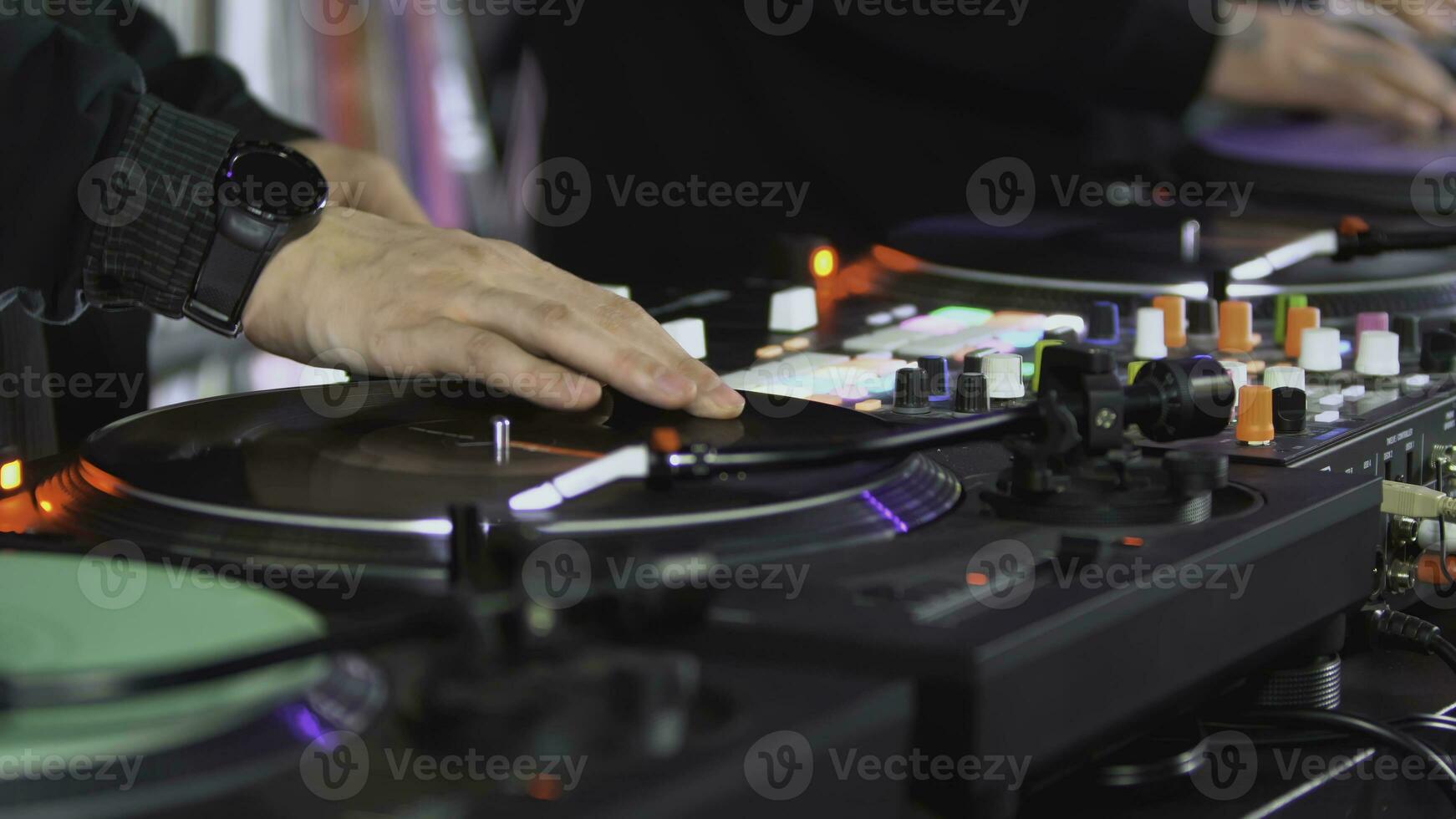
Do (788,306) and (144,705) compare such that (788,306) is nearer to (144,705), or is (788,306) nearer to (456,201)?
(144,705)

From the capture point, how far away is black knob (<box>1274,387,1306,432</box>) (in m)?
0.95

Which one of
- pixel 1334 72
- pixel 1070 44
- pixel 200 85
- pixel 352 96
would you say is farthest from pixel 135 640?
pixel 352 96

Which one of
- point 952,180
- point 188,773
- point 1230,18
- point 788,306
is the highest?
point 1230,18

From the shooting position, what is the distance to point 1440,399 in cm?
110

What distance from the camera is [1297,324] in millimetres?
1260

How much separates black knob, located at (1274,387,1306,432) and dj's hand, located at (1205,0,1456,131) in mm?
1471

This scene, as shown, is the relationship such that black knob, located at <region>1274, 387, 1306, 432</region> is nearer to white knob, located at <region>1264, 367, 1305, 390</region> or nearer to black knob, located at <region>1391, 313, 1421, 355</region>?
white knob, located at <region>1264, 367, 1305, 390</region>

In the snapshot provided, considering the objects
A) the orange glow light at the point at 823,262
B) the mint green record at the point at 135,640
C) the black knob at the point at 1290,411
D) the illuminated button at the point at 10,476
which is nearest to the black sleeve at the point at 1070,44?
the orange glow light at the point at 823,262

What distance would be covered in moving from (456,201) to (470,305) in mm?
2425

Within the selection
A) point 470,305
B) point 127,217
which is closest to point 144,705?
point 470,305

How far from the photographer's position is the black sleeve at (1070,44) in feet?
7.43

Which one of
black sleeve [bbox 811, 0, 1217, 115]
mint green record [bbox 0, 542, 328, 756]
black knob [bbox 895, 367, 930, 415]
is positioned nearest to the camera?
mint green record [bbox 0, 542, 328, 756]

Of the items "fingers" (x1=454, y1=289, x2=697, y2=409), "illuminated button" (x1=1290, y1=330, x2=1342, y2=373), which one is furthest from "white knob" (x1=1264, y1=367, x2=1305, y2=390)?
"fingers" (x1=454, y1=289, x2=697, y2=409)

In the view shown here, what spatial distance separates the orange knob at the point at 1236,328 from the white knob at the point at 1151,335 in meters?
0.07
